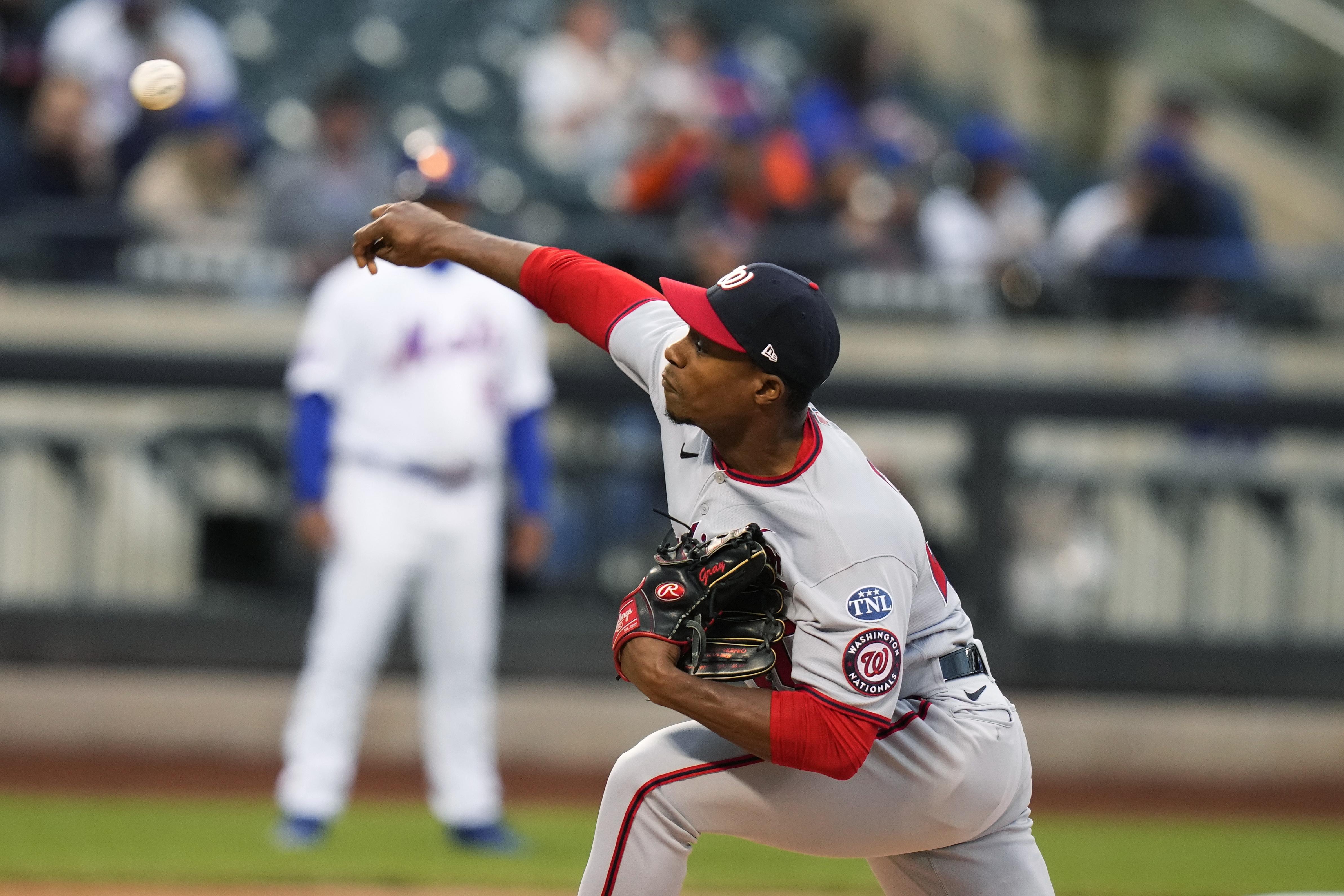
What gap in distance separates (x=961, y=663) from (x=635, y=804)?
27.9 inches

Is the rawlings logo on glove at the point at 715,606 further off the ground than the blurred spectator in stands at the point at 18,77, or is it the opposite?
the blurred spectator in stands at the point at 18,77

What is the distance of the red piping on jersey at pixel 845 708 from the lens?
3004 mm

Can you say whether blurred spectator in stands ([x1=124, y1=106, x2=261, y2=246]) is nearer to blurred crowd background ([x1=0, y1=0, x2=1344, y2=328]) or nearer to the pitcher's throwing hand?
blurred crowd background ([x1=0, y1=0, x2=1344, y2=328])

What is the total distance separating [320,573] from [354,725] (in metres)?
2.03

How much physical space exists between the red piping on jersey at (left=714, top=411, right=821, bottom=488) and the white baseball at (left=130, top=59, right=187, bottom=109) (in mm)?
1744

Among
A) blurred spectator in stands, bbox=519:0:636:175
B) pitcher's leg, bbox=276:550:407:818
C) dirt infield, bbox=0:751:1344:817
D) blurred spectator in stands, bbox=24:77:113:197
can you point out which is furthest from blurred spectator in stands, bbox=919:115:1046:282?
blurred spectator in stands, bbox=24:77:113:197

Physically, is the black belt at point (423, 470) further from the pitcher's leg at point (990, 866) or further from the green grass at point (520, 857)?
the pitcher's leg at point (990, 866)

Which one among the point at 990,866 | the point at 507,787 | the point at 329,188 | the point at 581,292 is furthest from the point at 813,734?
the point at 329,188

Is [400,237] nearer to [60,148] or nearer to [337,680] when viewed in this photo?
[337,680]

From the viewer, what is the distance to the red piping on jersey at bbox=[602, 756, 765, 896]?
10.4 feet

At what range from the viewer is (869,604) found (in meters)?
3.00

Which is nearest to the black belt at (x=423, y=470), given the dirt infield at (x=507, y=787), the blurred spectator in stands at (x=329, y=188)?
the dirt infield at (x=507, y=787)

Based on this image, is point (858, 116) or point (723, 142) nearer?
point (723, 142)

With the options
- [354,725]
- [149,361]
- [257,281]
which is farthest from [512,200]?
[354,725]
